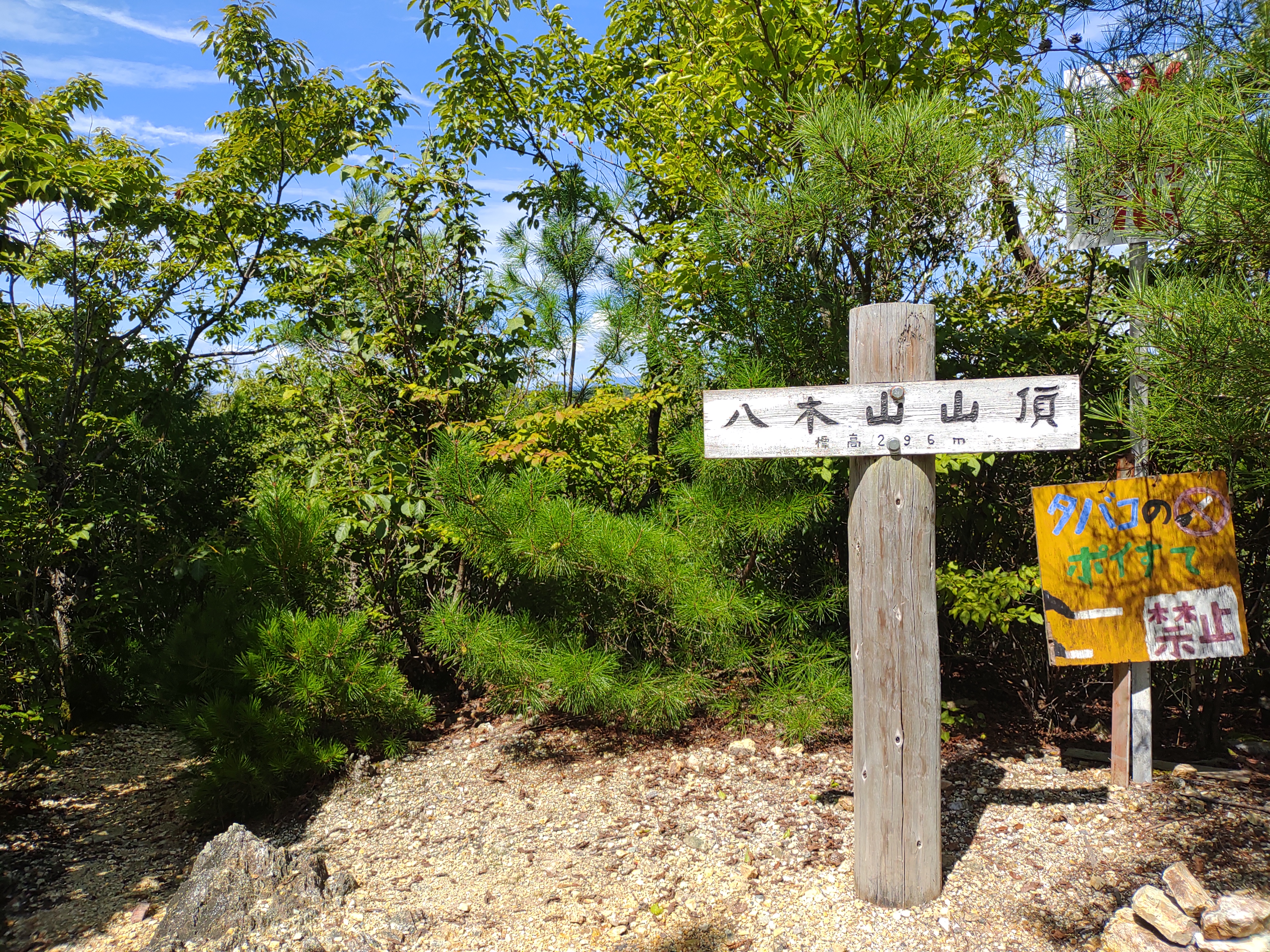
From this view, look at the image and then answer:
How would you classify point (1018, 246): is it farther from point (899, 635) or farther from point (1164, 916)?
point (1164, 916)

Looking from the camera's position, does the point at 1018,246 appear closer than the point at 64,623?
Yes

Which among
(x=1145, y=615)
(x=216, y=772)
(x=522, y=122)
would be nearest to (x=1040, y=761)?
(x=1145, y=615)

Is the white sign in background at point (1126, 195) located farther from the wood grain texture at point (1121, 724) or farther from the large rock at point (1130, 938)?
the large rock at point (1130, 938)

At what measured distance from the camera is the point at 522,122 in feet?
15.4

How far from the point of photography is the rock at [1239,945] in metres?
1.88

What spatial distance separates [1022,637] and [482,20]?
4.02 m

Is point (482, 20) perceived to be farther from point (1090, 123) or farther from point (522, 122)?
point (1090, 123)

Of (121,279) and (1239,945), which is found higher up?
(121,279)

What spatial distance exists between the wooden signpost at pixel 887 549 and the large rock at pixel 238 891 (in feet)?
5.57

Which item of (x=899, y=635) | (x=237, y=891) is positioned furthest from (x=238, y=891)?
(x=899, y=635)

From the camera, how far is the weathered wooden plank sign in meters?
2.19

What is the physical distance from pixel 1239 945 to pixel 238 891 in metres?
2.64

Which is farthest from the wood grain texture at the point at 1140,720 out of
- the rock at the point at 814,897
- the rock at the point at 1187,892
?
the rock at the point at 814,897

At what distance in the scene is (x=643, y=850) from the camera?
2781 mm
